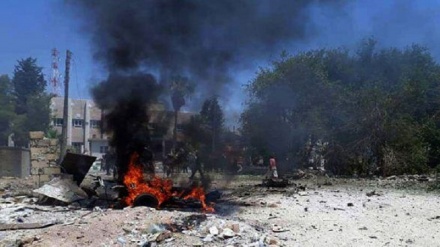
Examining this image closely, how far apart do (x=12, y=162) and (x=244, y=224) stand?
17.3 m

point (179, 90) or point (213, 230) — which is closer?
point (213, 230)

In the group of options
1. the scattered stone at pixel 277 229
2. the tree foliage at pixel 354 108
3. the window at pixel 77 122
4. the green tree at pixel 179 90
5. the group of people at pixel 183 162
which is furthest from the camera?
the window at pixel 77 122

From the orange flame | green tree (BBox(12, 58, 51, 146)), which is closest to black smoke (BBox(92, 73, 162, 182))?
the orange flame

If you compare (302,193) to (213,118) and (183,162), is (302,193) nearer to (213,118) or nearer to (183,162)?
(183,162)

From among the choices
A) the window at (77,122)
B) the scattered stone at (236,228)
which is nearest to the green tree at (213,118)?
the scattered stone at (236,228)

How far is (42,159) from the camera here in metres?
16.4

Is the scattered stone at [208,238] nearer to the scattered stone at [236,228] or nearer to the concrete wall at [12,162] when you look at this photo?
the scattered stone at [236,228]

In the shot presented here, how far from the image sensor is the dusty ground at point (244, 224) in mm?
7512

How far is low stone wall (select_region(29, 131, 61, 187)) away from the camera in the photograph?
1628 cm

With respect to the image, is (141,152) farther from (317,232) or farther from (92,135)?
(92,135)

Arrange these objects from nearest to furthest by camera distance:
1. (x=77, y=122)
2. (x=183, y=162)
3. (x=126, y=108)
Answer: (x=126, y=108)
(x=183, y=162)
(x=77, y=122)

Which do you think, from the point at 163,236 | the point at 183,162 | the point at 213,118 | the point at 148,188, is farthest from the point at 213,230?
the point at 213,118

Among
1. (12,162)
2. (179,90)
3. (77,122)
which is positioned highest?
(77,122)

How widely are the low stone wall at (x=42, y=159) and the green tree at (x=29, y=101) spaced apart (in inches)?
941
